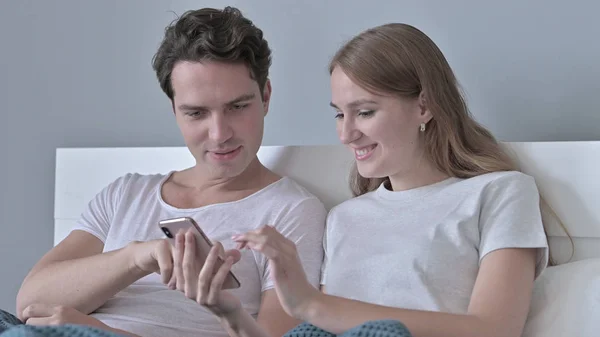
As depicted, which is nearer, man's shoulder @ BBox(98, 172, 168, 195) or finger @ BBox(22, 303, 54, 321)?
finger @ BBox(22, 303, 54, 321)

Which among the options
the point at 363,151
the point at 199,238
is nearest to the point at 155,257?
the point at 199,238

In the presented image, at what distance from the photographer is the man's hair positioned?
5.02 ft

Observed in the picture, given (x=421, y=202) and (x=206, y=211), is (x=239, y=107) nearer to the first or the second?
(x=206, y=211)

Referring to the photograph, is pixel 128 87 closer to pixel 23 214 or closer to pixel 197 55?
pixel 23 214

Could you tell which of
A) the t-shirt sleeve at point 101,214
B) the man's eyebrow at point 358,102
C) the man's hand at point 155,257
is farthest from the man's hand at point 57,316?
the man's eyebrow at point 358,102

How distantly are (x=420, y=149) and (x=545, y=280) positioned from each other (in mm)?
311

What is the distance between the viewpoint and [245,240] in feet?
3.74

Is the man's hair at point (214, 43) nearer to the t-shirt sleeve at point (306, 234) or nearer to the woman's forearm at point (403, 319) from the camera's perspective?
the t-shirt sleeve at point (306, 234)

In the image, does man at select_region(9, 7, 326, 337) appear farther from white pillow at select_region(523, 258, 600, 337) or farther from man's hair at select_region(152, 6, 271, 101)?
white pillow at select_region(523, 258, 600, 337)

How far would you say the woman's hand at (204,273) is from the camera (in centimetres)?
118

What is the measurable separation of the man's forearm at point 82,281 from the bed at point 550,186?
0.44 metres

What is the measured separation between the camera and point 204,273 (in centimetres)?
118

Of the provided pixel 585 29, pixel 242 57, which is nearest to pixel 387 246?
pixel 242 57

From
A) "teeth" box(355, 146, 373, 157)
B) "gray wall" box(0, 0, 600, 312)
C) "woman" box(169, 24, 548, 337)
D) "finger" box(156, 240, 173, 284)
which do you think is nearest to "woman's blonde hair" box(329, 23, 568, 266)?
"woman" box(169, 24, 548, 337)
